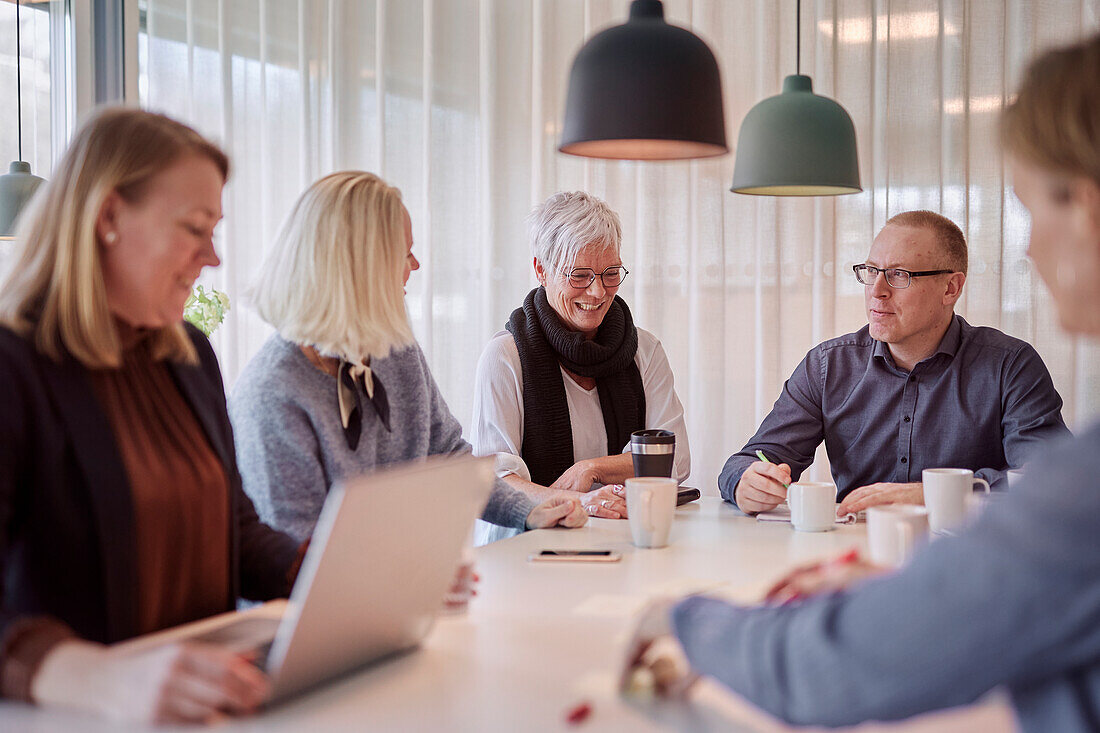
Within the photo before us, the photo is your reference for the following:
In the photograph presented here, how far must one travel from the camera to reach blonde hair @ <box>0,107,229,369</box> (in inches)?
45.9

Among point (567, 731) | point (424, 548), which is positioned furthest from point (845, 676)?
point (424, 548)

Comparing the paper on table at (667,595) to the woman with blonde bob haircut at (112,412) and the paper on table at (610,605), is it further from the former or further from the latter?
the woman with blonde bob haircut at (112,412)

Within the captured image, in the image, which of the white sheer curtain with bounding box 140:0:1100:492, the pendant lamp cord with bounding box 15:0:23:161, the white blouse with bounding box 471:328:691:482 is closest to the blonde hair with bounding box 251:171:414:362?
the white blouse with bounding box 471:328:691:482

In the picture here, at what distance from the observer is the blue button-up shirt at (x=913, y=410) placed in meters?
2.37

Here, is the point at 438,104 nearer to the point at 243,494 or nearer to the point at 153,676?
the point at 243,494

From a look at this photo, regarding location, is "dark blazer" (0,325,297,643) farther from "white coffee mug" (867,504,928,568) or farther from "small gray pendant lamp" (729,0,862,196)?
"small gray pendant lamp" (729,0,862,196)

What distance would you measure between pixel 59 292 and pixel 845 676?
998 mm

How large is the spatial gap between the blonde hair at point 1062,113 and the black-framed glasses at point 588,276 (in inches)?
71.7

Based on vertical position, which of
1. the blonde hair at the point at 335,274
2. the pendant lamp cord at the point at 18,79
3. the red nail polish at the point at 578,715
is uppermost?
the pendant lamp cord at the point at 18,79

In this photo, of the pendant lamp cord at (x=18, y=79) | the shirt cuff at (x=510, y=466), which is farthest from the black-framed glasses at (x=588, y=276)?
the pendant lamp cord at (x=18, y=79)

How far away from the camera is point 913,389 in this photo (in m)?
2.49

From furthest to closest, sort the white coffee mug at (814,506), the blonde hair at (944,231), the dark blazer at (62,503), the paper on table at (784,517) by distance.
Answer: the blonde hair at (944,231), the paper on table at (784,517), the white coffee mug at (814,506), the dark blazer at (62,503)

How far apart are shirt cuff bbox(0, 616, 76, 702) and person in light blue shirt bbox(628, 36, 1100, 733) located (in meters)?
0.65

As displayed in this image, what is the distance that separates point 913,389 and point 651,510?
1130 mm
